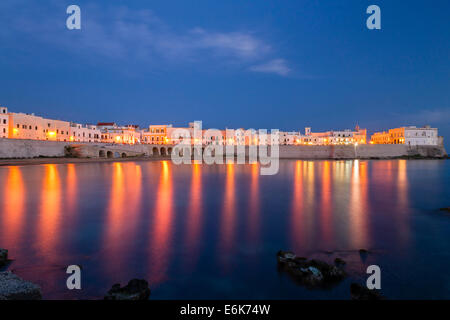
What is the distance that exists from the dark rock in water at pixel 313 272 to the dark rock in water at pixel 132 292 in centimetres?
236

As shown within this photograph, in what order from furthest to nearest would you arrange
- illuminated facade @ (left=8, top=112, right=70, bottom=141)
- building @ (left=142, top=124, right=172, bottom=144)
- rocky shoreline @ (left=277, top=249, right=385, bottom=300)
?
building @ (left=142, top=124, right=172, bottom=144) → illuminated facade @ (left=8, top=112, right=70, bottom=141) → rocky shoreline @ (left=277, top=249, right=385, bottom=300)

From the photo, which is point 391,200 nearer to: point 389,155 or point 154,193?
point 154,193

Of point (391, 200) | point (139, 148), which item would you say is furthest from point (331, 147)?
point (391, 200)

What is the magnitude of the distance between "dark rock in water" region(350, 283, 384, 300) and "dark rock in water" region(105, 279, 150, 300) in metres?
2.97

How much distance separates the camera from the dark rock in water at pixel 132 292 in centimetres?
353

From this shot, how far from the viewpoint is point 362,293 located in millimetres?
3738

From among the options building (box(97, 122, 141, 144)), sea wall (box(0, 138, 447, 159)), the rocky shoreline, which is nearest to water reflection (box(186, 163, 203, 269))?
the rocky shoreline

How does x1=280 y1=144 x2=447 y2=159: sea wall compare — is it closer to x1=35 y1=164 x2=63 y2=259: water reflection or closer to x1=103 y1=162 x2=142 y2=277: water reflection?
x1=103 y1=162 x2=142 y2=277: water reflection

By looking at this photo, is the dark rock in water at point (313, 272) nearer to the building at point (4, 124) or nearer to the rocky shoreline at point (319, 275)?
the rocky shoreline at point (319, 275)

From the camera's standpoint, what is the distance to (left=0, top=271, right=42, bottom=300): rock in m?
3.21

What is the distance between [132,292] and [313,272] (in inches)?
109

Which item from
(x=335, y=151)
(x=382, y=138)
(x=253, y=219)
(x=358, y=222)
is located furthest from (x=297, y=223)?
(x=382, y=138)
